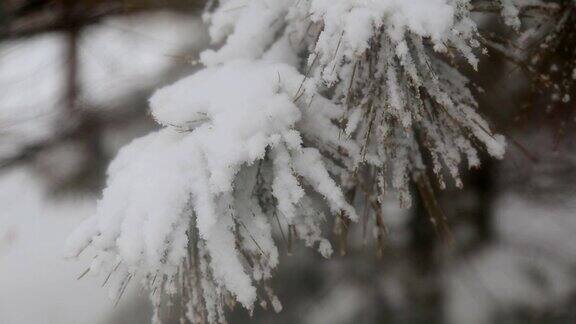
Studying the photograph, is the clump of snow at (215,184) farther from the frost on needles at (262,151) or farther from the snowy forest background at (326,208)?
the snowy forest background at (326,208)

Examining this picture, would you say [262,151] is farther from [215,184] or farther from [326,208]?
[326,208]

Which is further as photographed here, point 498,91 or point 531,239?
point 531,239

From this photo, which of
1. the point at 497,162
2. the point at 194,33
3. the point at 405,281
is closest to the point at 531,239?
the point at 497,162

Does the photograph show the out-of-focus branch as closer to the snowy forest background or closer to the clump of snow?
the snowy forest background

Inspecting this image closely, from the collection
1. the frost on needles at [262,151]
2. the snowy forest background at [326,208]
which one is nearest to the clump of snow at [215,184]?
the frost on needles at [262,151]

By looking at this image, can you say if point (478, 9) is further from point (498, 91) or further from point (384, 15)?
point (498, 91)

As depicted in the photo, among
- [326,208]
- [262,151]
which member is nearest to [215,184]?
[262,151]
